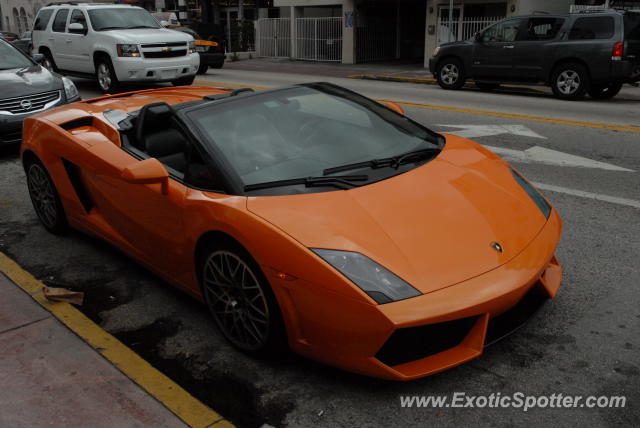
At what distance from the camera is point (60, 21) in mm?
14680

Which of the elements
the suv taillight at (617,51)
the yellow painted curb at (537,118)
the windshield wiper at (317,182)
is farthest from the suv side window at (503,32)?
the windshield wiper at (317,182)

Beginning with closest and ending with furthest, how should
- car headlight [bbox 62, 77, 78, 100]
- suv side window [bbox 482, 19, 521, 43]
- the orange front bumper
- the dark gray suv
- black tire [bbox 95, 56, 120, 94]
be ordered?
the orange front bumper, car headlight [bbox 62, 77, 78, 100], the dark gray suv, black tire [bbox 95, 56, 120, 94], suv side window [bbox 482, 19, 521, 43]

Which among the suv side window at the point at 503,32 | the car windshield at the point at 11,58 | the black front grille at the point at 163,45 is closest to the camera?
the car windshield at the point at 11,58

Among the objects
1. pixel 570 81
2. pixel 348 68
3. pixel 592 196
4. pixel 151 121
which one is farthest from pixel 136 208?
pixel 348 68

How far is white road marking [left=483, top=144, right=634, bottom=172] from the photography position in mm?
7012

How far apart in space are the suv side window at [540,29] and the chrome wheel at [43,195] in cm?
1138

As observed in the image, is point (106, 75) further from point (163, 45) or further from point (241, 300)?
point (241, 300)

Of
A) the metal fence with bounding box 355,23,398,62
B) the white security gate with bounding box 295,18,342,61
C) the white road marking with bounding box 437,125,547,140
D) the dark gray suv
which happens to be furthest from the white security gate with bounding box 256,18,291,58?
the white road marking with bounding box 437,125,547,140

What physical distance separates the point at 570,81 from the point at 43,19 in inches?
490

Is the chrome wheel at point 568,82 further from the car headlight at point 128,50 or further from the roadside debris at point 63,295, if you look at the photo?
the roadside debris at point 63,295

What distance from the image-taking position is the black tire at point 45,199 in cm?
495

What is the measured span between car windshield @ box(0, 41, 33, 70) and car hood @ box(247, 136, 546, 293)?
7484 mm

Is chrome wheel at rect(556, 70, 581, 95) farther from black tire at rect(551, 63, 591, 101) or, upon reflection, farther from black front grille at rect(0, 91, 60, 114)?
black front grille at rect(0, 91, 60, 114)

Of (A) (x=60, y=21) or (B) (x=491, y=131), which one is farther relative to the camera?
(A) (x=60, y=21)
